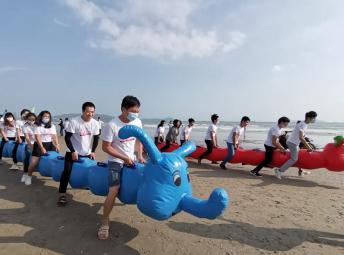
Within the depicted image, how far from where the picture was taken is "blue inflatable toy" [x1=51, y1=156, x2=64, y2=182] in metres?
5.78

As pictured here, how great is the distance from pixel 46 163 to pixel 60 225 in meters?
2.15

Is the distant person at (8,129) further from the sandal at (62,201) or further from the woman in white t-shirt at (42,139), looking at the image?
the sandal at (62,201)

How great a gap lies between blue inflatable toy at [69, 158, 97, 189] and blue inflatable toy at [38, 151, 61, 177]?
106 centimetres

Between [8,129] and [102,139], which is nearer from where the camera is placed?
[102,139]

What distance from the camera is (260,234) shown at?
13.7ft

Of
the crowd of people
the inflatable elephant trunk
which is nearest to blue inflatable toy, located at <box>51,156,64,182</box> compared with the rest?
the crowd of people

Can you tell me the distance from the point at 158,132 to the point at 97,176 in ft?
25.6

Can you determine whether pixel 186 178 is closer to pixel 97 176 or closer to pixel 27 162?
pixel 97 176

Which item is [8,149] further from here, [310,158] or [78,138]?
[310,158]

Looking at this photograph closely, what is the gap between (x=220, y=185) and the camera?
23.4ft

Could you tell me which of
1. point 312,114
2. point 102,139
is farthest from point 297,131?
point 102,139

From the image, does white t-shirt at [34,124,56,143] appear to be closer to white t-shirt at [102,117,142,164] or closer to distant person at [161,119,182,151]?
white t-shirt at [102,117,142,164]

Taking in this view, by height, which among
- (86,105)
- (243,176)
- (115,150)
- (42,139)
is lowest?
(243,176)

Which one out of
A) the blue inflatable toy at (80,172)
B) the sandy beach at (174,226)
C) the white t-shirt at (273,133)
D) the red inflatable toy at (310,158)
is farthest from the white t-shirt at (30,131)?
the white t-shirt at (273,133)
